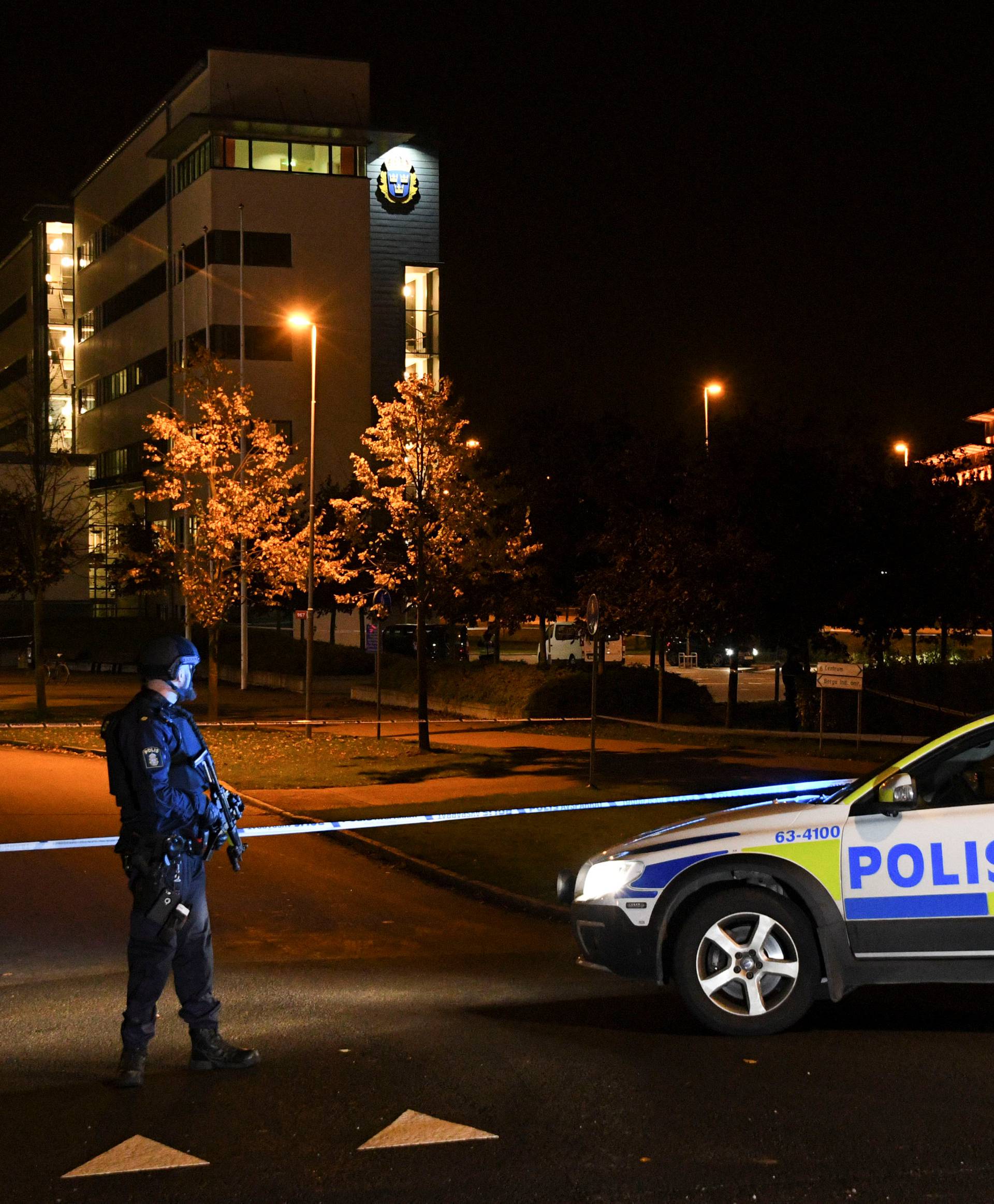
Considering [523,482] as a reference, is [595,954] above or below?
below

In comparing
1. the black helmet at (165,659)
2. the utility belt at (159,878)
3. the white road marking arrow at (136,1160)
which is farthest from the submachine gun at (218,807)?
the white road marking arrow at (136,1160)

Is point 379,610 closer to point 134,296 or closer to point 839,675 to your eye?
point 839,675

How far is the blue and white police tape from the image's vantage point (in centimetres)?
1318

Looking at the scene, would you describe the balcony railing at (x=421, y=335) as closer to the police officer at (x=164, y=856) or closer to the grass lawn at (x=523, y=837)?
the grass lawn at (x=523, y=837)

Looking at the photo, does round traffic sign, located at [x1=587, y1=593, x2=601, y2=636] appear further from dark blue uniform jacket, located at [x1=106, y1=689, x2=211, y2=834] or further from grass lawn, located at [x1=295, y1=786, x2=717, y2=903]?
dark blue uniform jacket, located at [x1=106, y1=689, x2=211, y2=834]

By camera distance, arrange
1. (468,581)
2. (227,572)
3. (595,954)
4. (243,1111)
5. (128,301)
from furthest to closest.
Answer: (128,301) < (227,572) < (468,581) < (595,954) < (243,1111)

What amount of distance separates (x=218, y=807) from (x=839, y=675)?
15.3 metres

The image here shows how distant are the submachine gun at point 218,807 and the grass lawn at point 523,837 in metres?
4.54

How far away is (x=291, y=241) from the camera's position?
61.7 metres

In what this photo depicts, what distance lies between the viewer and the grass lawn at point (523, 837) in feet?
38.1

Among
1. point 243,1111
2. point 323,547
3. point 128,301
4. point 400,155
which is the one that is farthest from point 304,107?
point 243,1111

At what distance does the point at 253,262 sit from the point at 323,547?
3498cm

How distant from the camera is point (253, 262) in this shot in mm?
61094

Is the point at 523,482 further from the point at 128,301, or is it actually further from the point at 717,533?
the point at 128,301
